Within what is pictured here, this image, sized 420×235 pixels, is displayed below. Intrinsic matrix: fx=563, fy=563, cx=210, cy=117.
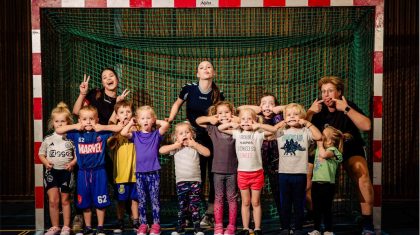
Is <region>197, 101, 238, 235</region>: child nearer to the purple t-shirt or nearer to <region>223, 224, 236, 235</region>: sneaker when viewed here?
<region>223, 224, 236, 235</region>: sneaker

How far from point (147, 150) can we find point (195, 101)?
0.73 m

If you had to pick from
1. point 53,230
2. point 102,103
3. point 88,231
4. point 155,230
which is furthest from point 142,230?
point 102,103

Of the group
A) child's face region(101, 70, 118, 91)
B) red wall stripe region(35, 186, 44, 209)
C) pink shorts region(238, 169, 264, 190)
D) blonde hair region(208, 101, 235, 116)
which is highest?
child's face region(101, 70, 118, 91)

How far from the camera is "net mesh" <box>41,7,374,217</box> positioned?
653 cm

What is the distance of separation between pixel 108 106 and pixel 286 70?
93.2 inches

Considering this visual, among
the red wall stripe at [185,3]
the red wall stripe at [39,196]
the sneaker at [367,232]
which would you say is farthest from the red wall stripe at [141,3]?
the sneaker at [367,232]

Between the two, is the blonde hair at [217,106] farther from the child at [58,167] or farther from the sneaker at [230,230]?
the child at [58,167]

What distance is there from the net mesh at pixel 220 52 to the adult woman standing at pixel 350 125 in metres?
1.26

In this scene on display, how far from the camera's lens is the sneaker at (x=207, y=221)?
5507 millimetres

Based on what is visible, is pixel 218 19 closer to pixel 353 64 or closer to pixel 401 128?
pixel 353 64

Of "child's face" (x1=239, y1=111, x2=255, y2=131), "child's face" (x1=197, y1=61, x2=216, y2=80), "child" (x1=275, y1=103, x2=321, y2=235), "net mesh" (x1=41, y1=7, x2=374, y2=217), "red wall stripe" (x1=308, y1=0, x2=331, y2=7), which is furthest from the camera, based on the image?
"net mesh" (x1=41, y1=7, x2=374, y2=217)

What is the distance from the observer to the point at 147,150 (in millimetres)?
5086

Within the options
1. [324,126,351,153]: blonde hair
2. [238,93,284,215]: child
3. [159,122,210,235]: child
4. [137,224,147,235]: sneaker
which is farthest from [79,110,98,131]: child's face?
[324,126,351,153]: blonde hair

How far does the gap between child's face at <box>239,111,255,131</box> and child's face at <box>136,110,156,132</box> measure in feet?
2.69
